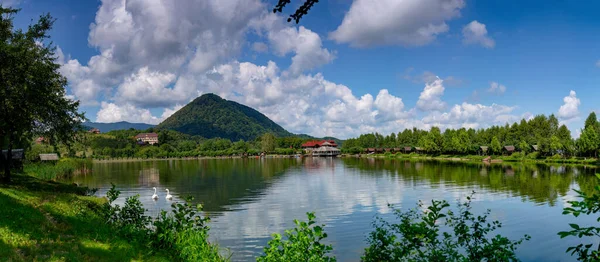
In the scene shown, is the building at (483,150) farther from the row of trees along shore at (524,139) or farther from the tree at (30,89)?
the tree at (30,89)

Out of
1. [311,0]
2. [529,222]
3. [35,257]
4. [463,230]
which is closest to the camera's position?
[311,0]

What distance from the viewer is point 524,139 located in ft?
323

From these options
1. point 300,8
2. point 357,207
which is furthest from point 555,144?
point 300,8

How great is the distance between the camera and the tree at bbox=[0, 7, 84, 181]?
802 inches

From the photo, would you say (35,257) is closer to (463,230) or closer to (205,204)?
(463,230)

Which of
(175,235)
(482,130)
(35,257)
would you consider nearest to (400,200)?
(175,235)

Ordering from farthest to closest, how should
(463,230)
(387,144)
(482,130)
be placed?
(387,144), (482,130), (463,230)

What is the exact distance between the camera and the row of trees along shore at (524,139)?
250 feet

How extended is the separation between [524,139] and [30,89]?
4230 inches

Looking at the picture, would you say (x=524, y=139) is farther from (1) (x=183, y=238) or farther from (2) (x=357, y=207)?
(1) (x=183, y=238)

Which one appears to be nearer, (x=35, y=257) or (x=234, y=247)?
(x=35, y=257)

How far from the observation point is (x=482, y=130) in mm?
118062

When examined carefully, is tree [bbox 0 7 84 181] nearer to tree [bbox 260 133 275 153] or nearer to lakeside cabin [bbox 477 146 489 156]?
lakeside cabin [bbox 477 146 489 156]

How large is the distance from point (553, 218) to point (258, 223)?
19029 millimetres
